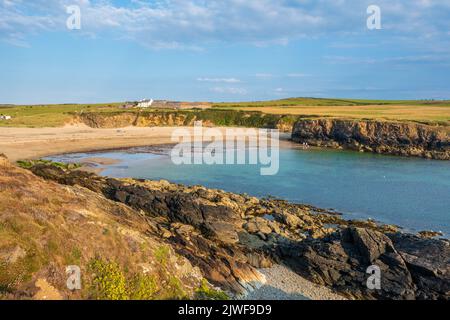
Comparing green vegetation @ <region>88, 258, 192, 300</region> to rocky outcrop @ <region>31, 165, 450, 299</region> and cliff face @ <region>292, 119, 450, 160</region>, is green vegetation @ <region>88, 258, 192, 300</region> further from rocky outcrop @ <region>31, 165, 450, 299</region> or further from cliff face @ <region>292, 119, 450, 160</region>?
cliff face @ <region>292, 119, 450, 160</region>

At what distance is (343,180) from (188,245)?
33131mm

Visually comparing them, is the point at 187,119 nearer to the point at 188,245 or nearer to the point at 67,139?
the point at 67,139

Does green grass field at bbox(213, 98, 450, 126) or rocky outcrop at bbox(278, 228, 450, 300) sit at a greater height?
green grass field at bbox(213, 98, 450, 126)

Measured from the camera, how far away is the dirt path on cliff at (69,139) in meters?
64.4

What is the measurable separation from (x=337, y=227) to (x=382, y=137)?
52995mm

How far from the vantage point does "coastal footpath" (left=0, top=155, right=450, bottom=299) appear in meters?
13.2

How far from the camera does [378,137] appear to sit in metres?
77.1

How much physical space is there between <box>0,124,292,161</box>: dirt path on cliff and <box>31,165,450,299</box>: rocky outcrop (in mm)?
37472

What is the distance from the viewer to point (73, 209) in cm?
1534

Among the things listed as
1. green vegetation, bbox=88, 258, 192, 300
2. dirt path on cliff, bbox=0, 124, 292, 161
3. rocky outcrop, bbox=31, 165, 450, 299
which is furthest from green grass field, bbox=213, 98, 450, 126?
green vegetation, bbox=88, 258, 192, 300

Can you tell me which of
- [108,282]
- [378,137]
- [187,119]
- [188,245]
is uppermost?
[187,119]

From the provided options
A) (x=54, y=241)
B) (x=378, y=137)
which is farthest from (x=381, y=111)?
(x=54, y=241)
